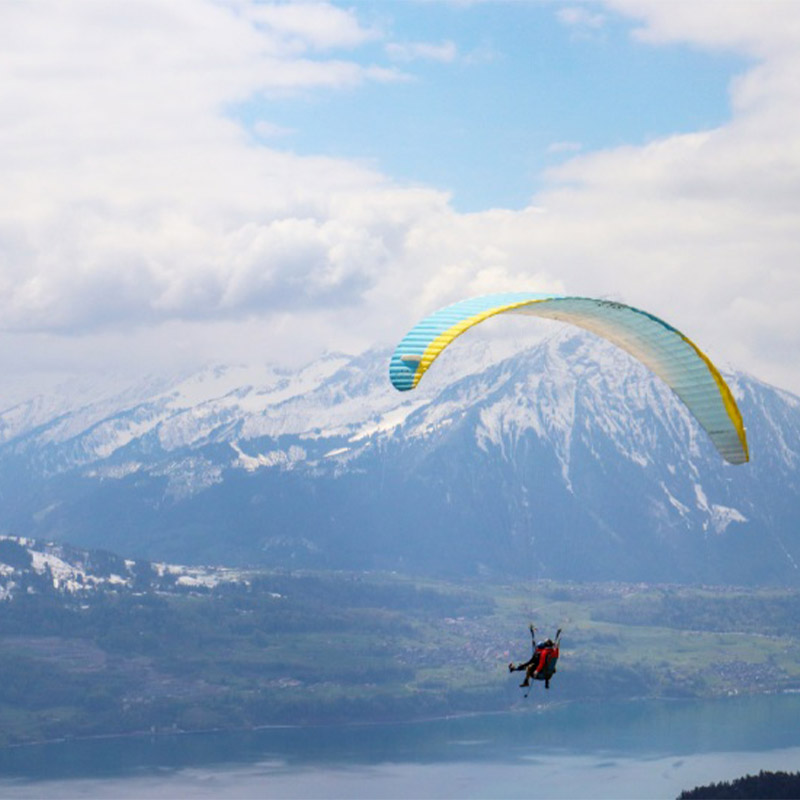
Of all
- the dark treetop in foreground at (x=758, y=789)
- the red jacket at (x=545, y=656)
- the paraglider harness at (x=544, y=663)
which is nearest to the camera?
the paraglider harness at (x=544, y=663)

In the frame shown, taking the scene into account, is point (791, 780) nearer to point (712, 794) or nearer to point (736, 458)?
point (712, 794)

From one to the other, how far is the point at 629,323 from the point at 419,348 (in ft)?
30.3

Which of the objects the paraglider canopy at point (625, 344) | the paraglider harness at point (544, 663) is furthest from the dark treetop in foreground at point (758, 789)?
the paraglider harness at point (544, 663)

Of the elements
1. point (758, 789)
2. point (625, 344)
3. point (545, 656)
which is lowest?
point (758, 789)

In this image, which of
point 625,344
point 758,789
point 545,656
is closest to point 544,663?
point 545,656

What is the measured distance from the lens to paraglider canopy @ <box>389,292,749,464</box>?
48.9m

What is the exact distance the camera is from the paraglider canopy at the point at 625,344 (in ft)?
160

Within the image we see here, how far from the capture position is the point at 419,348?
159ft

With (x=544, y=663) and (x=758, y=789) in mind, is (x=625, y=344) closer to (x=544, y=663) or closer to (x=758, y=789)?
(x=544, y=663)

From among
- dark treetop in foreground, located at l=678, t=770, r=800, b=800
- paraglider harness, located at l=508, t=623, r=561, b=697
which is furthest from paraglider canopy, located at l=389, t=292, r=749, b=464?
dark treetop in foreground, located at l=678, t=770, r=800, b=800

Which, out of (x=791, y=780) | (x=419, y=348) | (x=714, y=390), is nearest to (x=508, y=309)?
(x=419, y=348)

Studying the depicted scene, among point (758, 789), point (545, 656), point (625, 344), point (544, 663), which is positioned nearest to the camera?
point (544, 663)

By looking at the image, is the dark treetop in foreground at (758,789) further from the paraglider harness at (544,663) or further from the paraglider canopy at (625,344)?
the paraglider harness at (544,663)

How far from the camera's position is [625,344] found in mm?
58219
